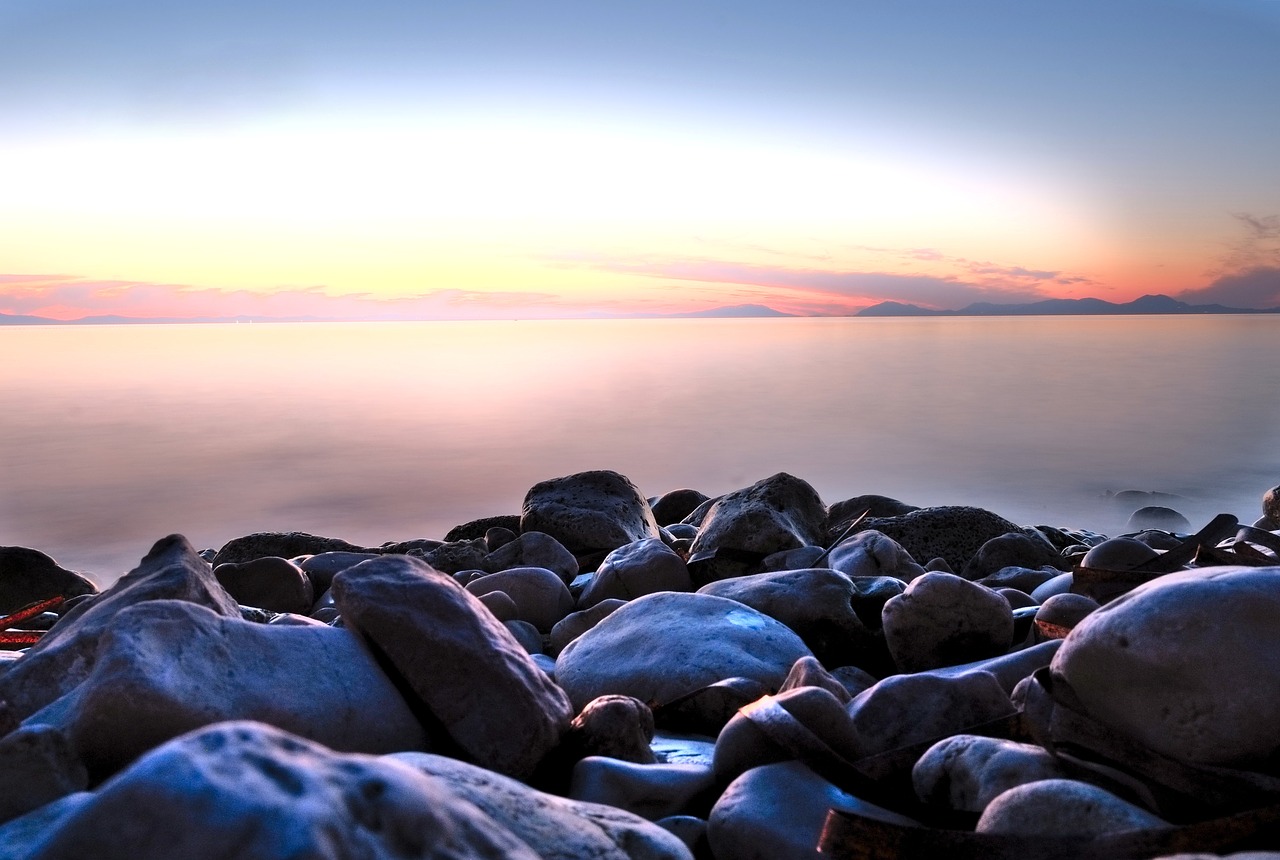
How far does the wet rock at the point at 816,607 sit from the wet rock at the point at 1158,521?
36.4 feet

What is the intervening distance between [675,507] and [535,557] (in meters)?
3.86

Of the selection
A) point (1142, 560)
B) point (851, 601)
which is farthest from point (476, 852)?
point (1142, 560)

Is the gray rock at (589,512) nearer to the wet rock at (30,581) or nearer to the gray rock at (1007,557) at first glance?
the gray rock at (1007,557)

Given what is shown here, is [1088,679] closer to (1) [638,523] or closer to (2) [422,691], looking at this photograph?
(2) [422,691]

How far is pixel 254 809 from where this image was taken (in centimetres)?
105

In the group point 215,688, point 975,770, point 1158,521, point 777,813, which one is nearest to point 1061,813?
point 975,770

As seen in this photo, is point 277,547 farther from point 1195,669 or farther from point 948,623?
point 1195,669

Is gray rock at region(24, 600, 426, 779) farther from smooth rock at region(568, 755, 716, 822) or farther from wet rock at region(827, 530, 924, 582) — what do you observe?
wet rock at region(827, 530, 924, 582)

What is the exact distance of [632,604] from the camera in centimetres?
331

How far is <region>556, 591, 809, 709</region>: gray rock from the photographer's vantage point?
9.34 feet

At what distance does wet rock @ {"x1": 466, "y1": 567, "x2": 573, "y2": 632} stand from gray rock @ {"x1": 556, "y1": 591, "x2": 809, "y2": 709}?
3.60ft

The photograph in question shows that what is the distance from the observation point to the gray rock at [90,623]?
2.29 metres

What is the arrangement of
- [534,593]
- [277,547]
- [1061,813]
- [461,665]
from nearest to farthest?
[1061,813] < [461,665] < [534,593] < [277,547]

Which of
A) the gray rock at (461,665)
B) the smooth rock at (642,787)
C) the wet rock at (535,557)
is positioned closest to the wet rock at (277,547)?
the wet rock at (535,557)
